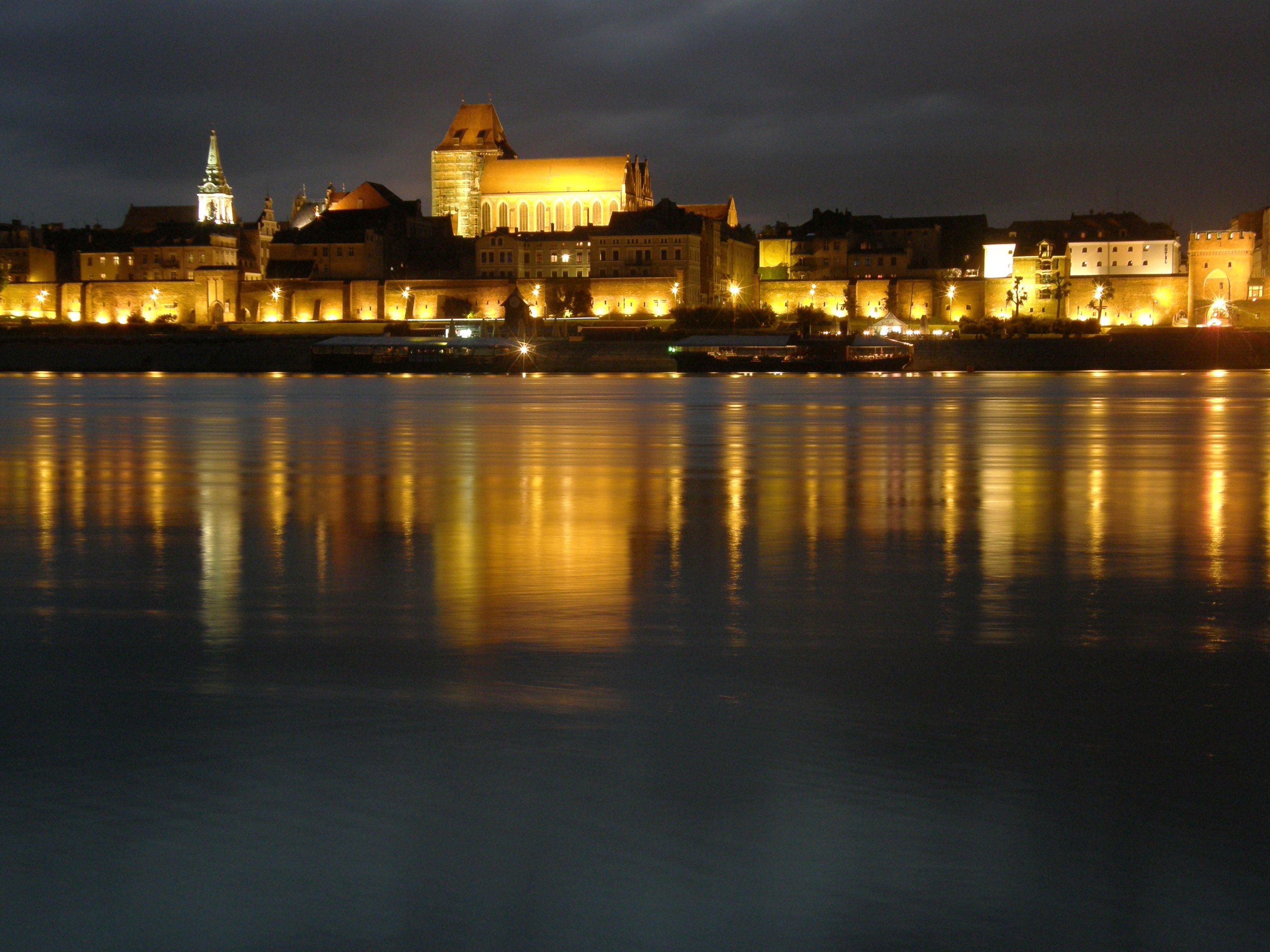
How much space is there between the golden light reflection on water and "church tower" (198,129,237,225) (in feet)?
337

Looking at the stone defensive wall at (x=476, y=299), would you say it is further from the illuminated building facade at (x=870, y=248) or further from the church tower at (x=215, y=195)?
the church tower at (x=215, y=195)

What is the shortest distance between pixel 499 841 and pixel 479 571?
4102 mm

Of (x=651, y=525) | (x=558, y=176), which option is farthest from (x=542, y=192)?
(x=651, y=525)

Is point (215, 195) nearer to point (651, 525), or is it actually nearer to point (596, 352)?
point (596, 352)

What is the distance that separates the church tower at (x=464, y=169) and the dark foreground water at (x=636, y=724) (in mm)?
95430

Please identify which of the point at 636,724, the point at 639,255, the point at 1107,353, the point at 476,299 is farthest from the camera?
the point at 639,255

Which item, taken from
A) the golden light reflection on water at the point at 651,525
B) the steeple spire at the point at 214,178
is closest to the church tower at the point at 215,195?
the steeple spire at the point at 214,178

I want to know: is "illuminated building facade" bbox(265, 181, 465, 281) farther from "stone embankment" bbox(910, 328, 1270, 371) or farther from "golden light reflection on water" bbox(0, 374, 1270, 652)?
"golden light reflection on water" bbox(0, 374, 1270, 652)

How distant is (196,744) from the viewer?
14.3 feet

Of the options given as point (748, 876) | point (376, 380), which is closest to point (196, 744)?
point (748, 876)

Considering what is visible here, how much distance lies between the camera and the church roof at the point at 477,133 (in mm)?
104688

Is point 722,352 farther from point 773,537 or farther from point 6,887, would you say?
point 6,887

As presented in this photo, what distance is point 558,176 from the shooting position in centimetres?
9750

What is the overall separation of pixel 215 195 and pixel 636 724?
123641mm
